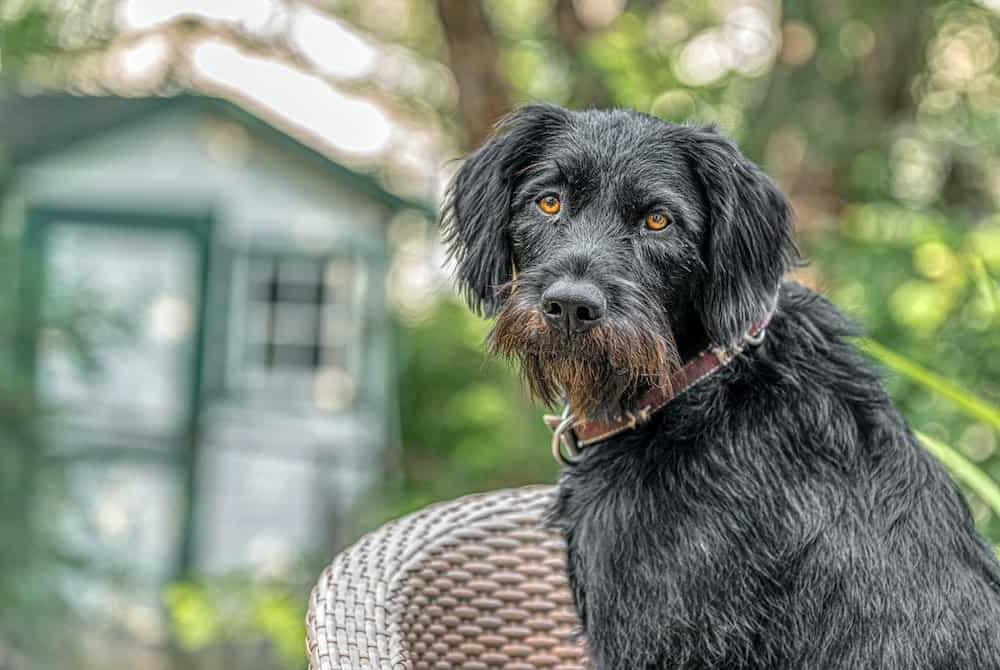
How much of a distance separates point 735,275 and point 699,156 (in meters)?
0.22

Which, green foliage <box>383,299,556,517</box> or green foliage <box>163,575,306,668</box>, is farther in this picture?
green foliage <box>163,575,306,668</box>

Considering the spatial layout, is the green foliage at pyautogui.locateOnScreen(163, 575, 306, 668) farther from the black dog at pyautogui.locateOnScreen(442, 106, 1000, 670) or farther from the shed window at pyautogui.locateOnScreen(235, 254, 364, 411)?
the black dog at pyautogui.locateOnScreen(442, 106, 1000, 670)

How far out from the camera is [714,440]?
→ 2158 mm

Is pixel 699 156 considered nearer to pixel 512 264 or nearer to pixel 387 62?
pixel 512 264

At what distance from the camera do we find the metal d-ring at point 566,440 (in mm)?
2348

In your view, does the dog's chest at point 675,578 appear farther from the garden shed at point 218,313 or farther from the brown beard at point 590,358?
the garden shed at point 218,313

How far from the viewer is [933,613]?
2039 mm

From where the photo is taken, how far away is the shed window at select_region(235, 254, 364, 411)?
10.2 m

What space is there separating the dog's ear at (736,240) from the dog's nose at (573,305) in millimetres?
234

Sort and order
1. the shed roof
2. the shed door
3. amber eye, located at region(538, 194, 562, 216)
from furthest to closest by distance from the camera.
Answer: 1. the shed roof
2. the shed door
3. amber eye, located at region(538, 194, 562, 216)

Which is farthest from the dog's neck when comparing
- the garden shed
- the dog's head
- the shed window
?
the shed window

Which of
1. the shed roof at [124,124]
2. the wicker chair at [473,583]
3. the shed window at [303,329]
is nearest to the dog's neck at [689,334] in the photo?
the wicker chair at [473,583]

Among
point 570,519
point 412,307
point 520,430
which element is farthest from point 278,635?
point 412,307

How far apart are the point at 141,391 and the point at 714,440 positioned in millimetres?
8074
